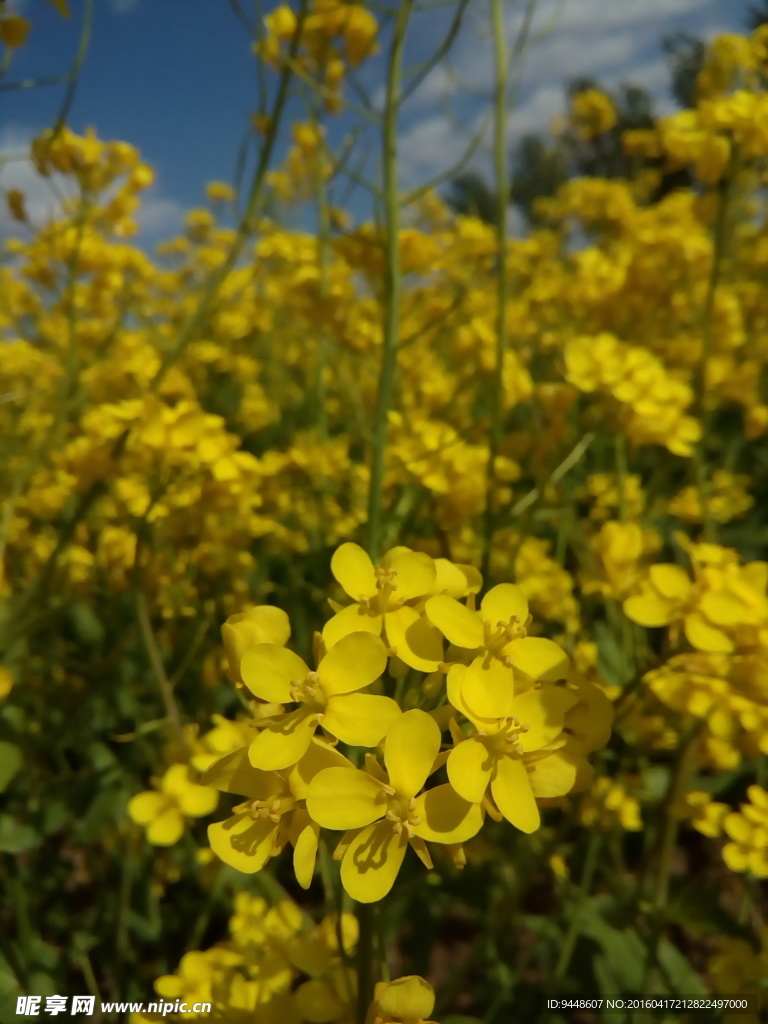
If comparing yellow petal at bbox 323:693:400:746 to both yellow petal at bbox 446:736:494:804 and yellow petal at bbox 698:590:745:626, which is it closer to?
yellow petal at bbox 446:736:494:804

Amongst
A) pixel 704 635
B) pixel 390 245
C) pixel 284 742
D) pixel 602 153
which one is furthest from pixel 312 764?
pixel 602 153

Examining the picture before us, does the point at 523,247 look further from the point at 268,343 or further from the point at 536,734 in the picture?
the point at 536,734

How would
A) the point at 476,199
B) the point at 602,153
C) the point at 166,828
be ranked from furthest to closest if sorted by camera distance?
the point at 602,153
the point at 476,199
the point at 166,828

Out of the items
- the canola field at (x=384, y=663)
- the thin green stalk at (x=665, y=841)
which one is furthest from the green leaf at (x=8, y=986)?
the thin green stalk at (x=665, y=841)

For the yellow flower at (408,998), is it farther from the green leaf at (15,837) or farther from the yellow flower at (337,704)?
the green leaf at (15,837)

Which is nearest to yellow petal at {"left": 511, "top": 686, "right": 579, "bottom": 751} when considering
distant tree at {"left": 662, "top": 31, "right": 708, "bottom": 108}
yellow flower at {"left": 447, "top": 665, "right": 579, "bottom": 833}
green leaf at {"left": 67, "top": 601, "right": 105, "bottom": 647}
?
yellow flower at {"left": 447, "top": 665, "right": 579, "bottom": 833}

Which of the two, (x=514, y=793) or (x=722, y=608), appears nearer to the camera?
(x=514, y=793)

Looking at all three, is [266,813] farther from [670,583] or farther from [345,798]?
[670,583]
